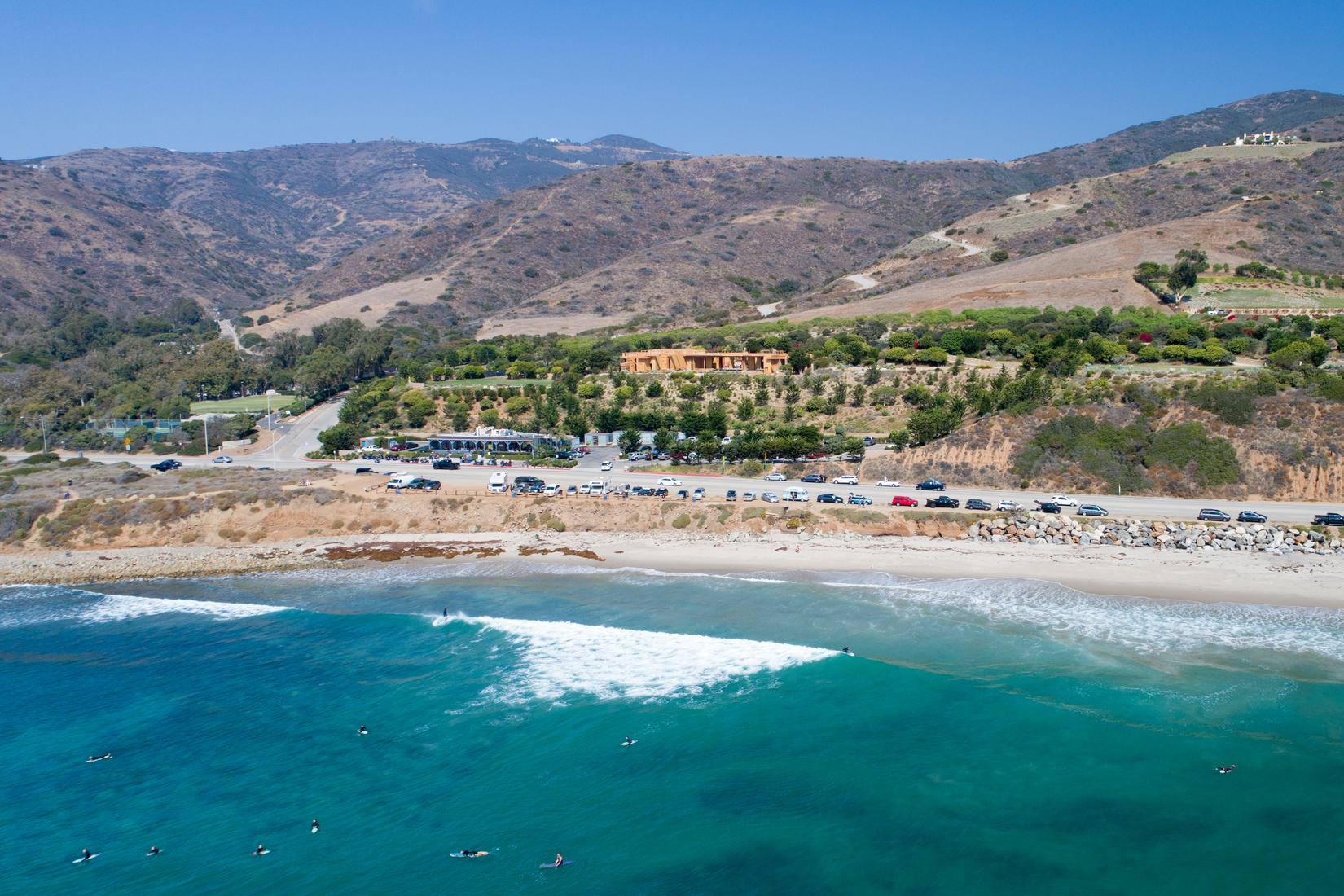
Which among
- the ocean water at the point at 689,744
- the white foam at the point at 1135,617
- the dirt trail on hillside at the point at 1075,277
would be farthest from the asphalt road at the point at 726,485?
the dirt trail on hillside at the point at 1075,277

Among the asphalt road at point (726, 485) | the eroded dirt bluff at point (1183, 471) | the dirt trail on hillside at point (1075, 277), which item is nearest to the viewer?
the asphalt road at point (726, 485)

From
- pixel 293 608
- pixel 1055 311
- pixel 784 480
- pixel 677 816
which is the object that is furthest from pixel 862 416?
pixel 677 816

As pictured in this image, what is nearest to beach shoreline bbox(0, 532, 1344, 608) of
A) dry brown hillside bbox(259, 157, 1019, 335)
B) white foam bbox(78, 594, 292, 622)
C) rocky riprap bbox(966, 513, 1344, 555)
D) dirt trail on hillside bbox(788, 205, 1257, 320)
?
rocky riprap bbox(966, 513, 1344, 555)

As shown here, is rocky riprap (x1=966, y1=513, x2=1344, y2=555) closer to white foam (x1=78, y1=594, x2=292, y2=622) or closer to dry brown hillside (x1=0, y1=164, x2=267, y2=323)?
white foam (x1=78, y1=594, x2=292, y2=622)

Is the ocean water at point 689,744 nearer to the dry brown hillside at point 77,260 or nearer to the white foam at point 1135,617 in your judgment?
the white foam at point 1135,617

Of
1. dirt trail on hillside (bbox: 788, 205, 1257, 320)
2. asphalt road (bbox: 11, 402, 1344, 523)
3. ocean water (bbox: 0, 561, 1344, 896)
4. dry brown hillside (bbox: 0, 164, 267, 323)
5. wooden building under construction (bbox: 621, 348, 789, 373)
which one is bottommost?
ocean water (bbox: 0, 561, 1344, 896)

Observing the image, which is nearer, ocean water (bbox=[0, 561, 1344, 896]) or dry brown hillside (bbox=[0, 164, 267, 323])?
ocean water (bbox=[0, 561, 1344, 896])

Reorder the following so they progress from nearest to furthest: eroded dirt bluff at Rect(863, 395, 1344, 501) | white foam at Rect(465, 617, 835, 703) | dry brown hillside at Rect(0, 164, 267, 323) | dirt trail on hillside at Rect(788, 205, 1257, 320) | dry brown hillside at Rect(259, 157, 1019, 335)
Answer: white foam at Rect(465, 617, 835, 703), eroded dirt bluff at Rect(863, 395, 1344, 501), dirt trail on hillside at Rect(788, 205, 1257, 320), dry brown hillside at Rect(259, 157, 1019, 335), dry brown hillside at Rect(0, 164, 267, 323)

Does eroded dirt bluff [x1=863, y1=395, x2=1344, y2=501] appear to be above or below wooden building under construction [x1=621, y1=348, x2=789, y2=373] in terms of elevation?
below
